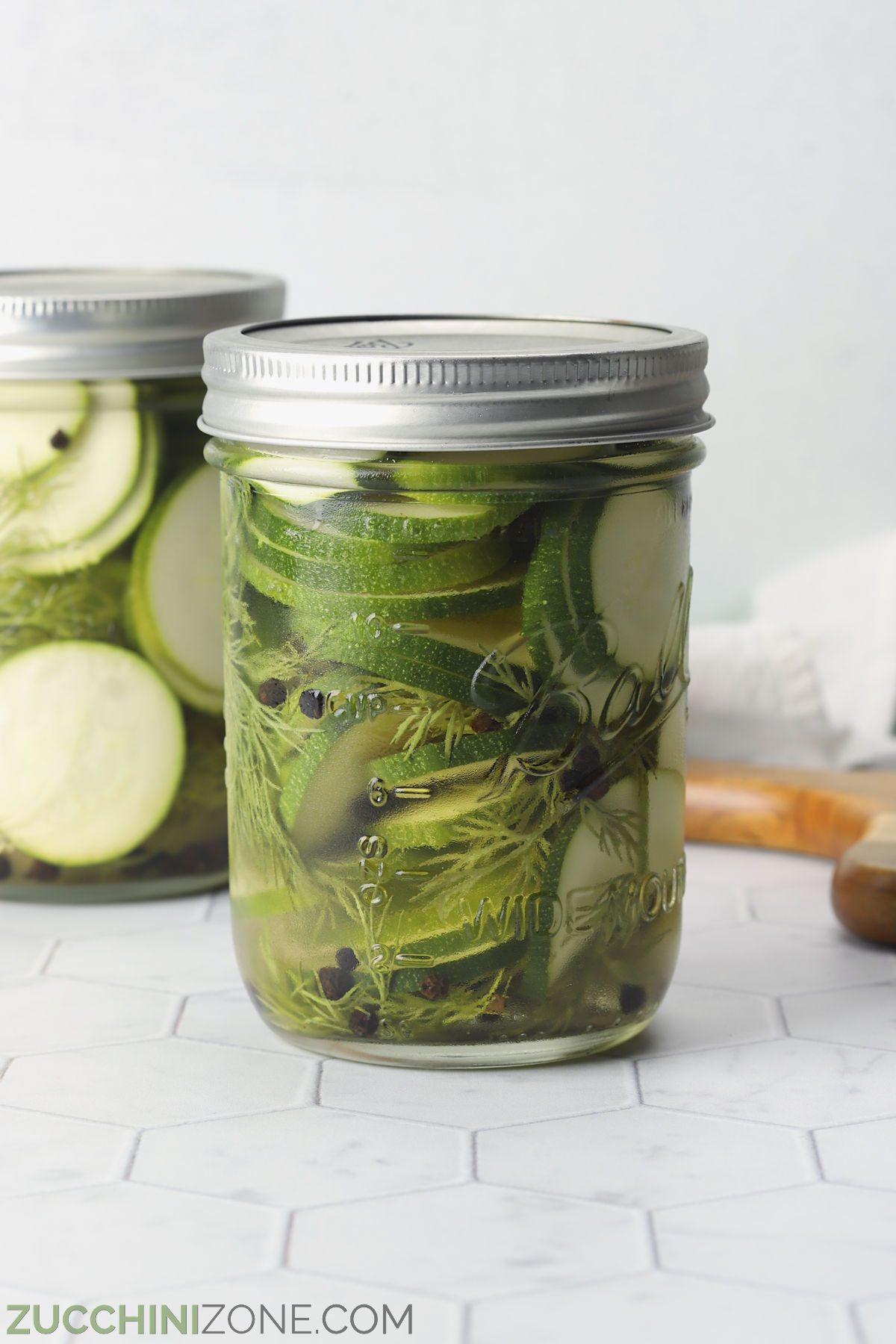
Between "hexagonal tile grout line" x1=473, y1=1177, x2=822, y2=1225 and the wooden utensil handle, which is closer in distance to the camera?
"hexagonal tile grout line" x1=473, y1=1177, x2=822, y2=1225

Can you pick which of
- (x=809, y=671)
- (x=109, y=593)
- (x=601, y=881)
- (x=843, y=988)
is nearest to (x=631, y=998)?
(x=601, y=881)

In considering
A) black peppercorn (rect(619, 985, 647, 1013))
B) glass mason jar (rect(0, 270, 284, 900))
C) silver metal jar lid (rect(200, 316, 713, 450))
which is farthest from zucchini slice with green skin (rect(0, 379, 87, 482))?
black peppercorn (rect(619, 985, 647, 1013))

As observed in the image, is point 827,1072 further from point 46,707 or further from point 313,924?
point 46,707

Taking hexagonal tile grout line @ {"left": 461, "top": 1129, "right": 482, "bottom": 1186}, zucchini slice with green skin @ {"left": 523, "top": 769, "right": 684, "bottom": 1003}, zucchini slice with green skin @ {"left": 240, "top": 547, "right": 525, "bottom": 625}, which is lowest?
hexagonal tile grout line @ {"left": 461, "top": 1129, "right": 482, "bottom": 1186}

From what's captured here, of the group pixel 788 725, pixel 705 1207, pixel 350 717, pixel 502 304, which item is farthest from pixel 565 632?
pixel 502 304

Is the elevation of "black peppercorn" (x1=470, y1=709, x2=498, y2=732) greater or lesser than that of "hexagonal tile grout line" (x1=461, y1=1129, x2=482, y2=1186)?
greater

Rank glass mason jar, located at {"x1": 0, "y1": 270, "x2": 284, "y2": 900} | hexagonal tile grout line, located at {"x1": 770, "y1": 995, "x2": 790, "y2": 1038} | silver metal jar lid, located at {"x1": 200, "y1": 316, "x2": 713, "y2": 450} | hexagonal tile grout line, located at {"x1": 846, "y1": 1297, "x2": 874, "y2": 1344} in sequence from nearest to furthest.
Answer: hexagonal tile grout line, located at {"x1": 846, "y1": 1297, "x2": 874, "y2": 1344}
silver metal jar lid, located at {"x1": 200, "y1": 316, "x2": 713, "y2": 450}
hexagonal tile grout line, located at {"x1": 770, "y1": 995, "x2": 790, "y2": 1038}
glass mason jar, located at {"x1": 0, "y1": 270, "x2": 284, "y2": 900}

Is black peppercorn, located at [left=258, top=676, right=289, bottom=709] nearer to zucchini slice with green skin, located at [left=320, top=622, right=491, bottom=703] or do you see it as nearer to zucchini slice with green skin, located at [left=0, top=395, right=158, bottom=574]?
A: zucchini slice with green skin, located at [left=320, top=622, right=491, bottom=703]
